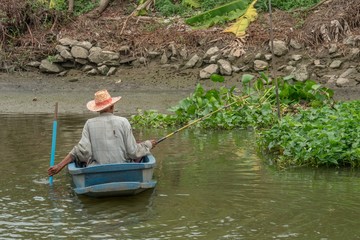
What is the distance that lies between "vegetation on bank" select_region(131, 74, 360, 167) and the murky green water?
0.27 m

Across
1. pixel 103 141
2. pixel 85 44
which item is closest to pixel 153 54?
pixel 85 44

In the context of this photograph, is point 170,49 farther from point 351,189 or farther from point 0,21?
point 351,189

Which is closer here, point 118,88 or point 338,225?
point 338,225

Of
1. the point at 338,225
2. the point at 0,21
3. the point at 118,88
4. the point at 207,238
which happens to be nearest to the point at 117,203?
the point at 207,238

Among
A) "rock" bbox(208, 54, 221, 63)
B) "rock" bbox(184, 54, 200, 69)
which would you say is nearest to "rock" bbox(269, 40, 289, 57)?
"rock" bbox(208, 54, 221, 63)

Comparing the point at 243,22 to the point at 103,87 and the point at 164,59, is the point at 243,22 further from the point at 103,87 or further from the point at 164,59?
the point at 103,87

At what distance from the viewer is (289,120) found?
12375 mm

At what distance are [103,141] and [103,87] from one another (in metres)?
10.5

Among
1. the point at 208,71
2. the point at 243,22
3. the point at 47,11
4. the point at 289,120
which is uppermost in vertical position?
the point at 47,11

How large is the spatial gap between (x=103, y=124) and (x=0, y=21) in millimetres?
12903

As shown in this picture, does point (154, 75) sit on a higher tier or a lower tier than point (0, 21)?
lower

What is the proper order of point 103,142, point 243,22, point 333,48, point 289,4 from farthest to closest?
point 289,4 → point 243,22 → point 333,48 → point 103,142

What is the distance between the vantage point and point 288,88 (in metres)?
16.0

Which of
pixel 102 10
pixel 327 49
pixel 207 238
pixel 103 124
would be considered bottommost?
pixel 207 238
